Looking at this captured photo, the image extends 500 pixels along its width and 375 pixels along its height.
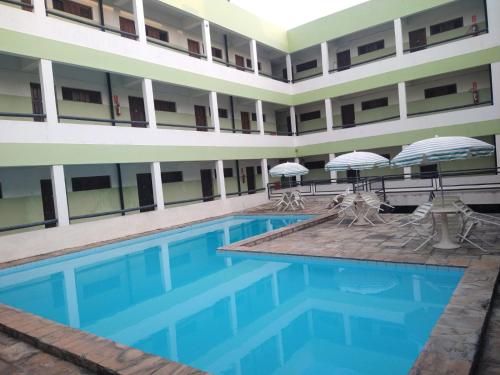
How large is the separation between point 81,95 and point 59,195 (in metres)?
5.56

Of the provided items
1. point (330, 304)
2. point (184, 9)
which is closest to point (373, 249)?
point (330, 304)

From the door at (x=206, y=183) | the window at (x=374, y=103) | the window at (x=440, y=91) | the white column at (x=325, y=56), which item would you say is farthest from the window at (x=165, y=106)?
the window at (x=440, y=91)

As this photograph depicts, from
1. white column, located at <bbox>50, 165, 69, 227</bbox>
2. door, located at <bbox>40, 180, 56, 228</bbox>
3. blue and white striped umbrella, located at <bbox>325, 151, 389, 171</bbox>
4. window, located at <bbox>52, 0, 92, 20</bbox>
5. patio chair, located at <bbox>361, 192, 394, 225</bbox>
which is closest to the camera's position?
patio chair, located at <bbox>361, 192, 394, 225</bbox>

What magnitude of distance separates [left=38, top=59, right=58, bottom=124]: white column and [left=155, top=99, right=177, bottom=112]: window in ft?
21.9

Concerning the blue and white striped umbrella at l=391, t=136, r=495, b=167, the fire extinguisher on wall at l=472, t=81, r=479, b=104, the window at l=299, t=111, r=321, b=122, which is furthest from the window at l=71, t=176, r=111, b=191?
the fire extinguisher on wall at l=472, t=81, r=479, b=104

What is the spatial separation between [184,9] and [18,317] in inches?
627

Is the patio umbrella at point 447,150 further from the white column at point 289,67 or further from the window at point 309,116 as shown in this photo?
the window at point 309,116

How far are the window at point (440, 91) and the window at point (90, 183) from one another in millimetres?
18781

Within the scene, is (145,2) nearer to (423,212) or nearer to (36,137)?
(36,137)

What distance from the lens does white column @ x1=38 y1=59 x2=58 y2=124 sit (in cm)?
1175

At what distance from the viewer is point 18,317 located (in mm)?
5312

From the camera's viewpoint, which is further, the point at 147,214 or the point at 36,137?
the point at 147,214

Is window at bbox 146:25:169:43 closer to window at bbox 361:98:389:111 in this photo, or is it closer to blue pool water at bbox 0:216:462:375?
blue pool water at bbox 0:216:462:375

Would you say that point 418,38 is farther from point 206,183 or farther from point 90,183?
point 90,183
